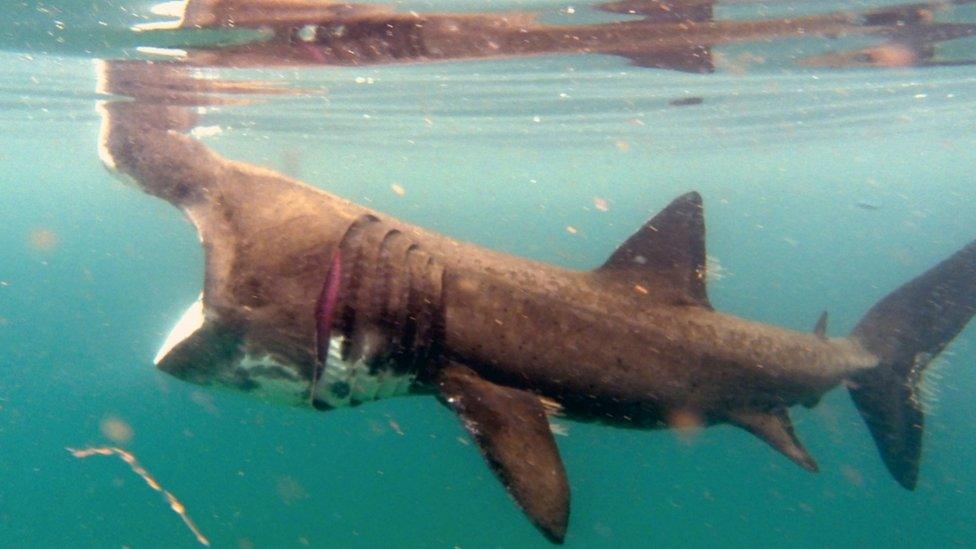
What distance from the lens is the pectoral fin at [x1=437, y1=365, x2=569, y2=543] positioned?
390 cm

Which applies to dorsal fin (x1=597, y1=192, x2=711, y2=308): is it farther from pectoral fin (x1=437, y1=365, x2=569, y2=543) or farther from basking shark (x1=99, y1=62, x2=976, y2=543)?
pectoral fin (x1=437, y1=365, x2=569, y2=543)

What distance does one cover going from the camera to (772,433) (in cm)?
584

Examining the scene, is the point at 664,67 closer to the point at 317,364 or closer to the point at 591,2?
the point at 591,2

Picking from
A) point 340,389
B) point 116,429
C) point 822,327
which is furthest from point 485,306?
point 116,429

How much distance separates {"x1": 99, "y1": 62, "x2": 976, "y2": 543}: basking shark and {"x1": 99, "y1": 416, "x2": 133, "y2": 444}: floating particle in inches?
836

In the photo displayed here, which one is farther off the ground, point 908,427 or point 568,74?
point 568,74

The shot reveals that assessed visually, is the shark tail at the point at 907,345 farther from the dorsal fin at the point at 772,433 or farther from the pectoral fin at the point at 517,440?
the pectoral fin at the point at 517,440

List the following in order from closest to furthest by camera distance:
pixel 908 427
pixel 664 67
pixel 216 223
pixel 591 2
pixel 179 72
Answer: pixel 216 223, pixel 908 427, pixel 591 2, pixel 179 72, pixel 664 67

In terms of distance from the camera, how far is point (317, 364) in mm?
4180

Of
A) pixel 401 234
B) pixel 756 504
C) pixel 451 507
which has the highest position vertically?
pixel 401 234

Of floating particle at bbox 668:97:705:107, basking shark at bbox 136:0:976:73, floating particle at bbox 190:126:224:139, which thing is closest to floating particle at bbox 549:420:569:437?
basking shark at bbox 136:0:976:73

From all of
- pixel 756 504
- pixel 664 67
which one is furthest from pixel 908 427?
pixel 756 504

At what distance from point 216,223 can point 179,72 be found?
477 inches

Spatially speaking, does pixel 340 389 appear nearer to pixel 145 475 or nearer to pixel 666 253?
pixel 666 253
